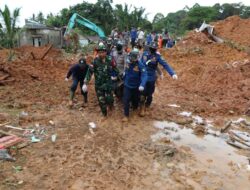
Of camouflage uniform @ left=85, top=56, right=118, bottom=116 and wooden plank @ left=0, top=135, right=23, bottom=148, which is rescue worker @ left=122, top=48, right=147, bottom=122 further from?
Answer: wooden plank @ left=0, top=135, right=23, bottom=148

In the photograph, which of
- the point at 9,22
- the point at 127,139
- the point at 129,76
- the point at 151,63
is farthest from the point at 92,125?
the point at 9,22

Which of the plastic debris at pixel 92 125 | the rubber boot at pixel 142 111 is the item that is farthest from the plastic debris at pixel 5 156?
the rubber boot at pixel 142 111

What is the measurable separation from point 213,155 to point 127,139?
159cm

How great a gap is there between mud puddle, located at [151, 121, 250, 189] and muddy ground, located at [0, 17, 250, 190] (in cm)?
2

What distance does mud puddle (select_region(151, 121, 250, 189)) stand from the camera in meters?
4.96

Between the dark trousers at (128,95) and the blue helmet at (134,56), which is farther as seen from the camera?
the dark trousers at (128,95)

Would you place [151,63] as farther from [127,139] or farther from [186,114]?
[127,139]

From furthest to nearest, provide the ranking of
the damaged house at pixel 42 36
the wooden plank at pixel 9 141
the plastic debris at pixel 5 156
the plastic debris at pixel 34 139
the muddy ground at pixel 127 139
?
Result: the damaged house at pixel 42 36
the plastic debris at pixel 34 139
the wooden plank at pixel 9 141
the plastic debris at pixel 5 156
the muddy ground at pixel 127 139

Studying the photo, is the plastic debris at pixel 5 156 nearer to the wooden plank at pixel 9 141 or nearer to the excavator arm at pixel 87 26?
the wooden plank at pixel 9 141

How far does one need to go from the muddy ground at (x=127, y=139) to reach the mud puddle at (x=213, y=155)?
2 cm

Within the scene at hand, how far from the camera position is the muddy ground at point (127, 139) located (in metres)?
4.77

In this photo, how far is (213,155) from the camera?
5.88 m

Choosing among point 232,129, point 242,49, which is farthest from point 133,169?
point 242,49

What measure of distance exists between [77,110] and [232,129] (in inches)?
142
